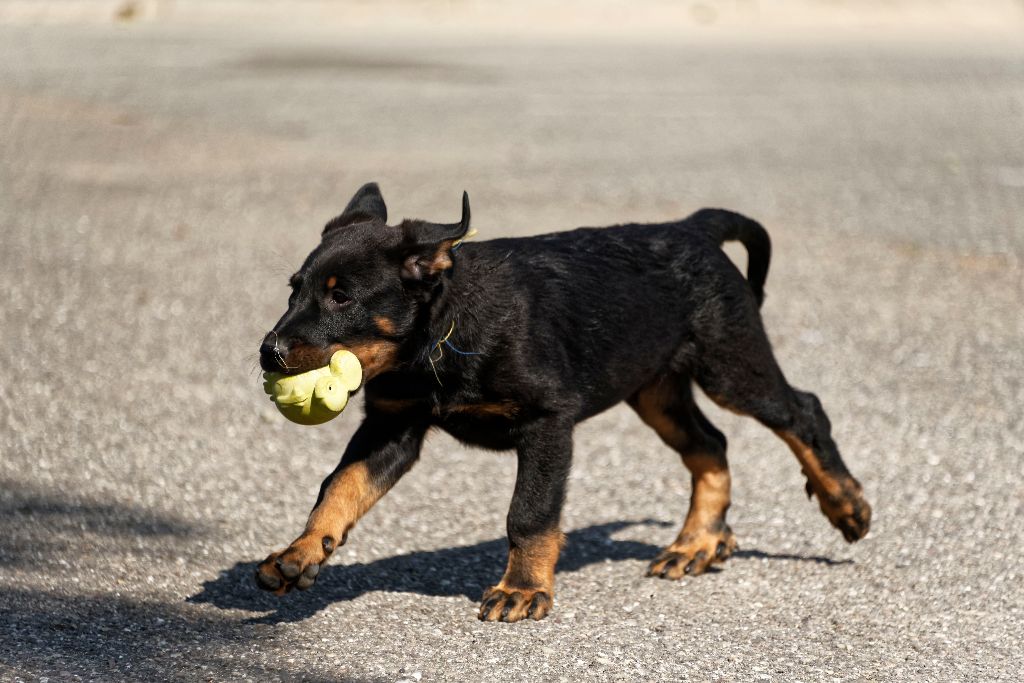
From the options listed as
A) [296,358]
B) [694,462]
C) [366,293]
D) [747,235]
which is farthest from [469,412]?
[747,235]

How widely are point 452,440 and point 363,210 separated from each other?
9.17ft

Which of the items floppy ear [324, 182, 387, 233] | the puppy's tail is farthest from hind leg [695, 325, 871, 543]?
floppy ear [324, 182, 387, 233]

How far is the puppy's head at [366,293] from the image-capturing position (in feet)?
15.2

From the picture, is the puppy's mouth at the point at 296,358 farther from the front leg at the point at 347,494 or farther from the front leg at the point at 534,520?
the front leg at the point at 534,520

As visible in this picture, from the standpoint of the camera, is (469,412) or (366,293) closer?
(366,293)

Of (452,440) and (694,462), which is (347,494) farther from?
(452,440)

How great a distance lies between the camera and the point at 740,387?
579cm

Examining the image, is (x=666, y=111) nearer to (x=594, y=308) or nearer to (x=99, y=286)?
(x=99, y=286)

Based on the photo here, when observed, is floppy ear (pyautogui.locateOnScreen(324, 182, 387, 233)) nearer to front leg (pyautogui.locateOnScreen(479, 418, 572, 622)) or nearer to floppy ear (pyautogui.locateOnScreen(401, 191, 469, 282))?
floppy ear (pyautogui.locateOnScreen(401, 191, 469, 282))

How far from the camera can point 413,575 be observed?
5.71 meters

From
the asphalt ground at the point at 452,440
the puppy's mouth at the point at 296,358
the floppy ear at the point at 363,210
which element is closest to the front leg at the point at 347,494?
the asphalt ground at the point at 452,440

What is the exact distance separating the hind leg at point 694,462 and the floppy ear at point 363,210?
1.43m

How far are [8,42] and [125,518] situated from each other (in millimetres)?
26652

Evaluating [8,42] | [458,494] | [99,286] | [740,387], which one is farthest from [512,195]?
[8,42]
